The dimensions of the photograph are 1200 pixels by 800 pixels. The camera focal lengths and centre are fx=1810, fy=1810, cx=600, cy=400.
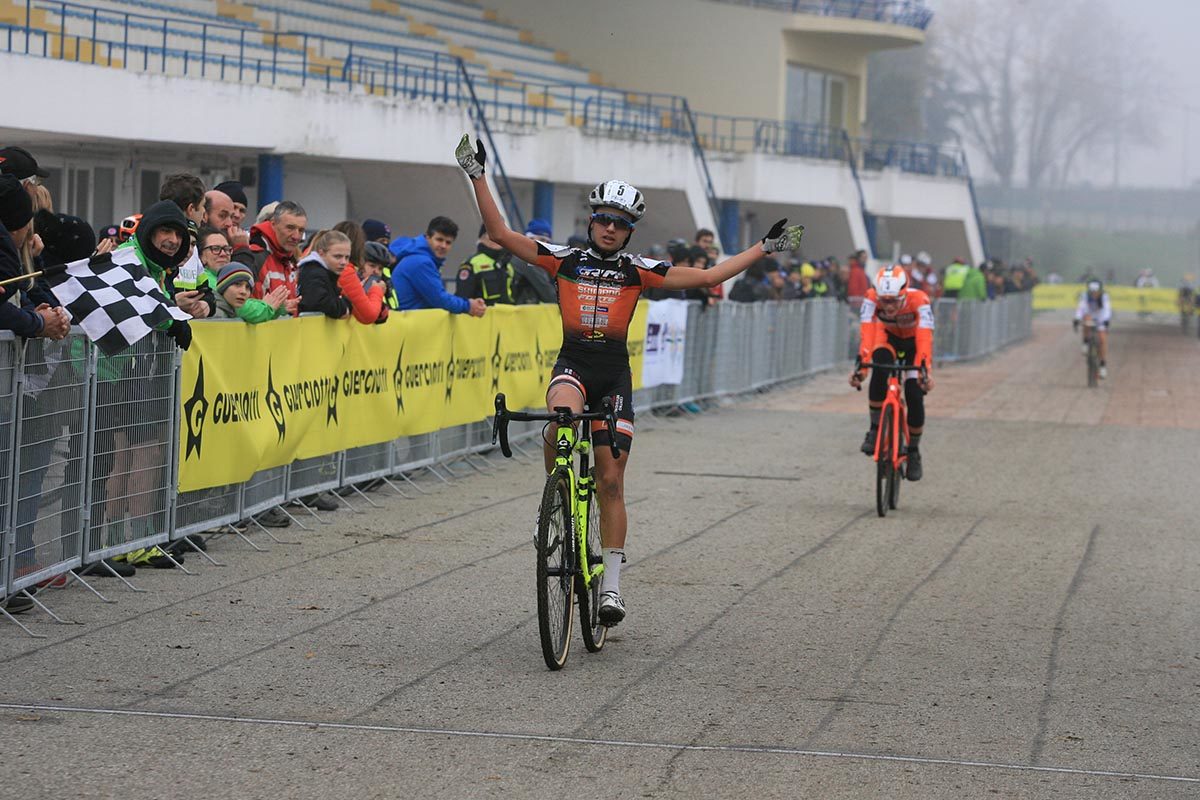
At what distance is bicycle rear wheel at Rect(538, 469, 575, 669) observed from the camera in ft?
23.5

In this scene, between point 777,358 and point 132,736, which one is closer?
point 132,736

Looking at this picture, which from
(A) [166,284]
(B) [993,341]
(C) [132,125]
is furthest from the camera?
(B) [993,341]

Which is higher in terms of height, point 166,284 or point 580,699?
point 166,284

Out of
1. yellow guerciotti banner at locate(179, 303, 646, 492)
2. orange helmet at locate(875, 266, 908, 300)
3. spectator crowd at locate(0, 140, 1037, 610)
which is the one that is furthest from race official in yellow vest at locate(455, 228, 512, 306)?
orange helmet at locate(875, 266, 908, 300)

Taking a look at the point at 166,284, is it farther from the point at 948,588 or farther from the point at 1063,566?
the point at 1063,566

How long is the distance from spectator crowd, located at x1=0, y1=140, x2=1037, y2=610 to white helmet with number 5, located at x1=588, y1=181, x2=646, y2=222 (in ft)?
7.78

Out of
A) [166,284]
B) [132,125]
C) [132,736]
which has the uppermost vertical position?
[132,125]

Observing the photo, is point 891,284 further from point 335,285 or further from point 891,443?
point 335,285

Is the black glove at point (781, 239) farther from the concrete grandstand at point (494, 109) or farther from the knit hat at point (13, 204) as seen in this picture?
the concrete grandstand at point (494, 109)

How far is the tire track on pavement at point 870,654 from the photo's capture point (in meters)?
6.46

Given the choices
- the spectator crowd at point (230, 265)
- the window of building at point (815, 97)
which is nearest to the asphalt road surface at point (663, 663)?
the spectator crowd at point (230, 265)

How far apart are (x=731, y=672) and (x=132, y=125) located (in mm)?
16340

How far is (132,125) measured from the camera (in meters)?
21.9

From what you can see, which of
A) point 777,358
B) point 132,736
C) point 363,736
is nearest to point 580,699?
point 363,736
